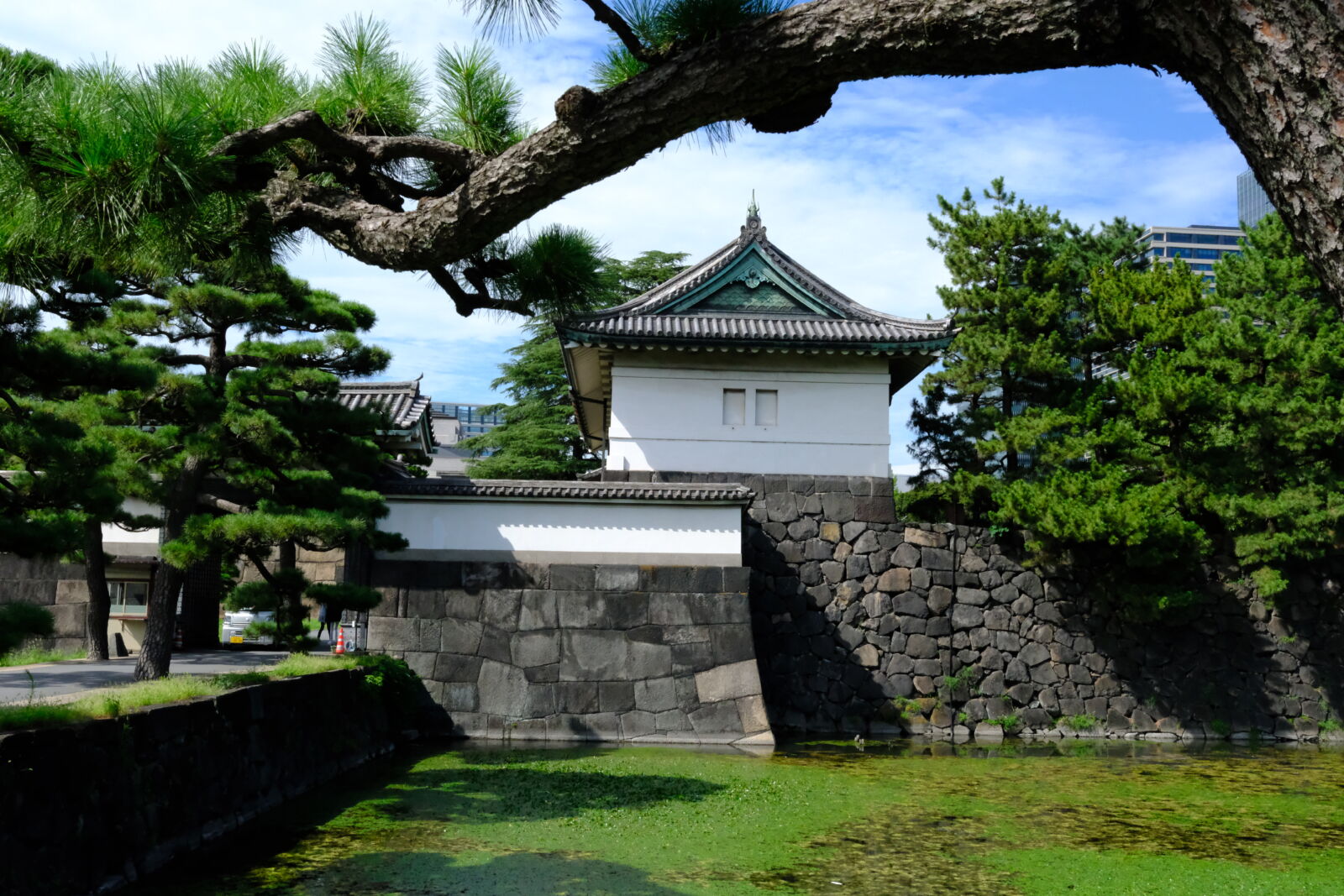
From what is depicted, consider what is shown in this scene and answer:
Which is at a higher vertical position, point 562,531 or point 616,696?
point 562,531

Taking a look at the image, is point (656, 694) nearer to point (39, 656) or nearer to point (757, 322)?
point (757, 322)

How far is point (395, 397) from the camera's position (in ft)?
58.0

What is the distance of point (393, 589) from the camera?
11.5 m

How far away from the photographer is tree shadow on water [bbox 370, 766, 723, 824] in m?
6.99

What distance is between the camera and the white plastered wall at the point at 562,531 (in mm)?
11719

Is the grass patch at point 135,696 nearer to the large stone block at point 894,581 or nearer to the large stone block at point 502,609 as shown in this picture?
the large stone block at point 502,609

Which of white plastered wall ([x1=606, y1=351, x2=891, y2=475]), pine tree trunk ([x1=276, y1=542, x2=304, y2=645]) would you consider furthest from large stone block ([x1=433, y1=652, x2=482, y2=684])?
white plastered wall ([x1=606, y1=351, x2=891, y2=475])

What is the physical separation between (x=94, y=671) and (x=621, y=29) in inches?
379

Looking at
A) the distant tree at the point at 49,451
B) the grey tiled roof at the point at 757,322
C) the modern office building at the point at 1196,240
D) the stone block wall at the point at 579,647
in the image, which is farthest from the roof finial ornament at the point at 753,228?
the modern office building at the point at 1196,240

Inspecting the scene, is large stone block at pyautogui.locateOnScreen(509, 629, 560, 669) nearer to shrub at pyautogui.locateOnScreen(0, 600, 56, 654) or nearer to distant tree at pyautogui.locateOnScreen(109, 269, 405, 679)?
distant tree at pyautogui.locateOnScreen(109, 269, 405, 679)

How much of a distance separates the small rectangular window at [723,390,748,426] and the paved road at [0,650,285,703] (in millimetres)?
6156

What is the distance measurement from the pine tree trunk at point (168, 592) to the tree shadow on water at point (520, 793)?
208 cm

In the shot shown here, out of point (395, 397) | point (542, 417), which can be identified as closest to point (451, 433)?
point (542, 417)

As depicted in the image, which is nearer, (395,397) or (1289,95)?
(1289,95)
